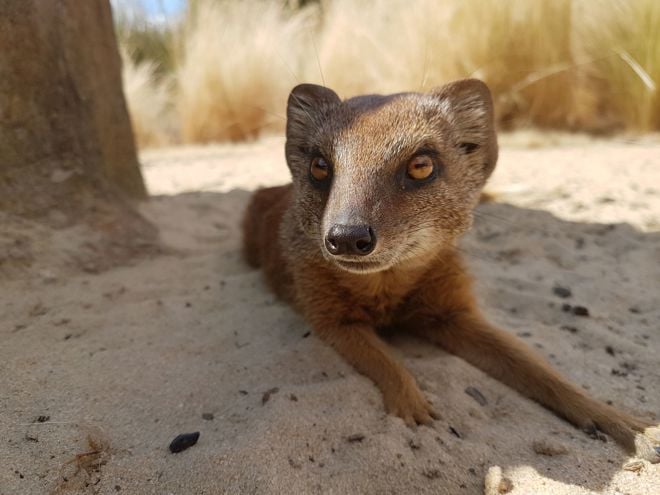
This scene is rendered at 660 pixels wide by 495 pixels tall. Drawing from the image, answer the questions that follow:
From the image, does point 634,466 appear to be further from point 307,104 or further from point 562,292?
point 307,104

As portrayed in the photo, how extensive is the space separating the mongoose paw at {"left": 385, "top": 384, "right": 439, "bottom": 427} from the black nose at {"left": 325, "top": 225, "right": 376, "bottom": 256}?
630 millimetres

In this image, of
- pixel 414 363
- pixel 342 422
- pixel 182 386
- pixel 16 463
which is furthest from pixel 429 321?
pixel 16 463

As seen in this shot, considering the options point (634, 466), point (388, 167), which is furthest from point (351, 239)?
point (634, 466)

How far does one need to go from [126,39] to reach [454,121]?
32.3 ft

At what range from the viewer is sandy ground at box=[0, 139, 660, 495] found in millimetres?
1944

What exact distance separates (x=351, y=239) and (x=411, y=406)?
0.73 m

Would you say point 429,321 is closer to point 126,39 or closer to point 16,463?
point 16,463

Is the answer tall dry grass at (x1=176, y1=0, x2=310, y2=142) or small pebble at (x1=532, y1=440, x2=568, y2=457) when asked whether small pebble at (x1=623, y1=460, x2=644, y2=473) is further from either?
tall dry grass at (x1=176, y1=0, x2=310, y2=142)

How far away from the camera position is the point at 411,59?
761 cm

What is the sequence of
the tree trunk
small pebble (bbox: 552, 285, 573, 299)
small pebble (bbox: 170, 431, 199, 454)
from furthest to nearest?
small pebble (bbox: 552, 285, 573, 299) → the tree trunk → small pebble (bbox: 170, 431, 199, 454)

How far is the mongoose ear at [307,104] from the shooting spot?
273cm

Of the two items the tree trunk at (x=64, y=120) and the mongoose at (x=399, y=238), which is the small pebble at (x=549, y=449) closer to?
the mongoose at (x=399, y=238)

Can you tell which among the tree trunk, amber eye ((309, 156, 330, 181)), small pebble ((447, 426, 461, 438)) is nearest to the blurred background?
the tree trunk

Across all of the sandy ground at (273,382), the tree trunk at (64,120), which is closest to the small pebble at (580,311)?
the sandy ground at (273,382)
